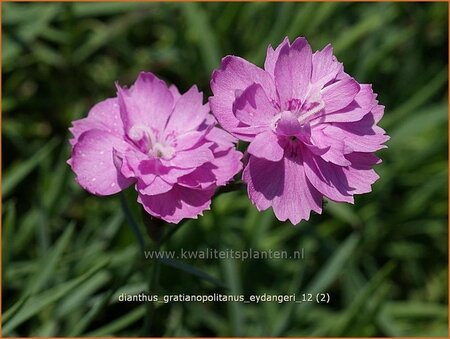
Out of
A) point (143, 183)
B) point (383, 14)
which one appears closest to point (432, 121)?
point (383, 14)

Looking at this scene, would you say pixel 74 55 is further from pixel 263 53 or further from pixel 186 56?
pixel 263 53

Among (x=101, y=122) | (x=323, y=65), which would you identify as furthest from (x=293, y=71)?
(x=101, y=122)

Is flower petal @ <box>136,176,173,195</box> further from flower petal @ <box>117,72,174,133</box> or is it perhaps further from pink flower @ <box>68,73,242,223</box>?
flower petal @ <box>117,72,174,133</box>

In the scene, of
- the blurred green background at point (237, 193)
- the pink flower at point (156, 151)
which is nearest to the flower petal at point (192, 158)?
the pink flower at point (156, 151)

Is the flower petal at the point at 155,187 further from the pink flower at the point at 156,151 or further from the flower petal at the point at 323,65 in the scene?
the flower petal at the point at 323,65

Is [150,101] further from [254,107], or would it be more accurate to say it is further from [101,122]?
[254,107]
